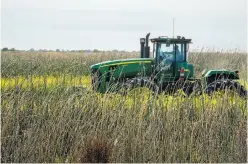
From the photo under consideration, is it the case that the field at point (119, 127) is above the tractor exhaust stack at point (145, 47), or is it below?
below

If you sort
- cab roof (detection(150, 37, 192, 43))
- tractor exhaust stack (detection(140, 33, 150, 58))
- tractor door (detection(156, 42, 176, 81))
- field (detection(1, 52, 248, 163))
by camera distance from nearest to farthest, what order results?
field (detection(1, 52, 248, 163))
cab roof (detection(150, 37, 192, 43))
tractor door (detection(156, 42, 176, 81))
tractor exhaust stack (detection(140, 33, 150, 58))

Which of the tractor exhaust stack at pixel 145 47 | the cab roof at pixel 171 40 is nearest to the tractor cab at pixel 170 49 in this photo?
the cab roof at pixel 171 40

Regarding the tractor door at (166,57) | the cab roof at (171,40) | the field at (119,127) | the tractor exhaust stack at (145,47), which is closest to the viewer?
the field at (119,127)

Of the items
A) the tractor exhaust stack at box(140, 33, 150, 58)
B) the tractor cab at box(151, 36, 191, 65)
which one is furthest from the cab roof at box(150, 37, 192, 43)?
the tractor exhaust stack at box(140, 33, 150, 58)

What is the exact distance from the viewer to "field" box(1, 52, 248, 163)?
525 cm

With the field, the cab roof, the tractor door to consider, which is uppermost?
the cab roof

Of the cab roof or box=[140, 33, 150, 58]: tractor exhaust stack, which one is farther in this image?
box=[140, 33, 150, 58]: tractor exhaust stack

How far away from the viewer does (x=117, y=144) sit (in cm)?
524

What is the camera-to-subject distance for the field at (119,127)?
207 inches

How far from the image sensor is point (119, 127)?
17.9 feet

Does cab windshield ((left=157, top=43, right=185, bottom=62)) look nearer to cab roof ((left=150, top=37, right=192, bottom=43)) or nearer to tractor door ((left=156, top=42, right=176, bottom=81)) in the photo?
tractor door ((left=156, top=42, right=176, bottom=81))

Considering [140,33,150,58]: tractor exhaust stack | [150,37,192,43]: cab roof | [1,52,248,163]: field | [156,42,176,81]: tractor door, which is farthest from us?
[140,33,150,58]: tractor exhaust stack

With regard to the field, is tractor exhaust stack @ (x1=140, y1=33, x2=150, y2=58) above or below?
above

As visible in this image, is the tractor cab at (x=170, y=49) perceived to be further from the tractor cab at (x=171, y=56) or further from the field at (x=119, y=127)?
the field at (x=119, y=127)
